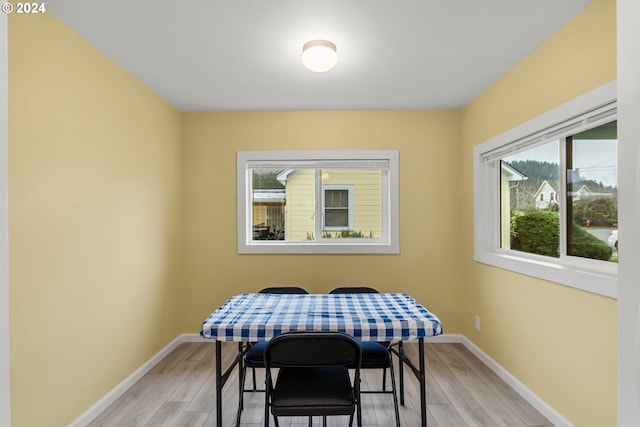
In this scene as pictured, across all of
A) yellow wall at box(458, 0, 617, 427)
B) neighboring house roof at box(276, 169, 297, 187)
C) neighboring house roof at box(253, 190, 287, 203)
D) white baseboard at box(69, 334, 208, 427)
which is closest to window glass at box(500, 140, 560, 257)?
yellow wall at box(458, 0, 617, 427)

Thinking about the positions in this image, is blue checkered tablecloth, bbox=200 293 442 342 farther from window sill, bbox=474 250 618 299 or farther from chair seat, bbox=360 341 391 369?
window sill, bbox=474 250 618 299

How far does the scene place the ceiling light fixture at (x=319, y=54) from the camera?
2188mm

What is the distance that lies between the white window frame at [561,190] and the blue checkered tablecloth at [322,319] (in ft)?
2.95

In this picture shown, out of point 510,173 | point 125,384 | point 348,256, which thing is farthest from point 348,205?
point 125,384

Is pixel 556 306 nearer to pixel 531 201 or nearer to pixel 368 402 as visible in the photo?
pixel 531 201

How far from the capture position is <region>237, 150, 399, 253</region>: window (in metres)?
3.65

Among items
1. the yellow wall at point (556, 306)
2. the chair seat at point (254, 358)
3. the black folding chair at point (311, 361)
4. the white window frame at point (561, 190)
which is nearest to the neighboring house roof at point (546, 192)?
the white window frame at point (561, 190)

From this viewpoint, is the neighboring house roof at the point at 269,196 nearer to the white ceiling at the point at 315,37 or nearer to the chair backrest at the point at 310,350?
the white ceiling at the point at 315,37

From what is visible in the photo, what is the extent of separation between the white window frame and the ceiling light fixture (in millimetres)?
1504

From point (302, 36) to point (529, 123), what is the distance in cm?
173

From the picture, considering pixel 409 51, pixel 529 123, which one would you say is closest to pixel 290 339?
pixel 409 51

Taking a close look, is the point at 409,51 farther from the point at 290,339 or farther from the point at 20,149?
the point at 20,149

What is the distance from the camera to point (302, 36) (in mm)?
2191

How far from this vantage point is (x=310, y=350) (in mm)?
1669
